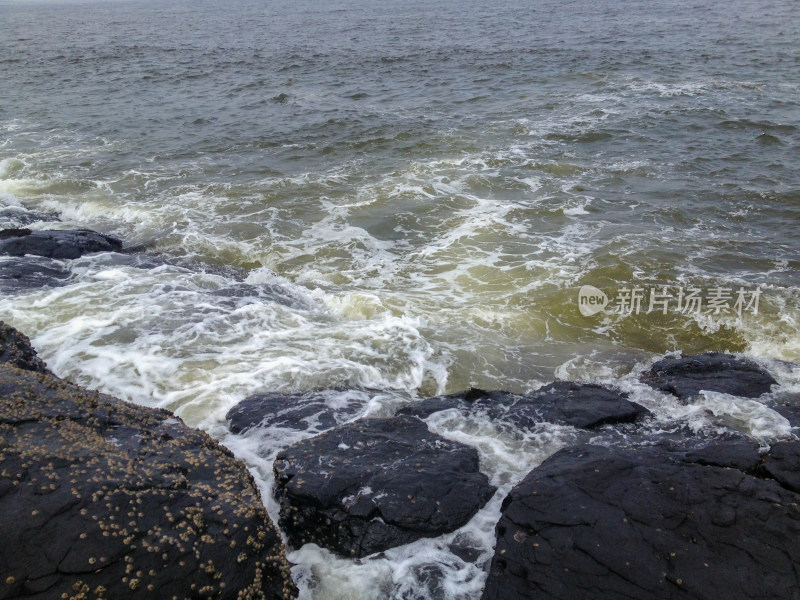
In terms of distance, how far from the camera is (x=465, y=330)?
10625mm

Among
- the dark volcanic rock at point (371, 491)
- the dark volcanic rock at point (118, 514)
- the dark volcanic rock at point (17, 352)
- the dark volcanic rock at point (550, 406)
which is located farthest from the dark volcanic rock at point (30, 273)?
the dark volcanic rock at point (550, 406)

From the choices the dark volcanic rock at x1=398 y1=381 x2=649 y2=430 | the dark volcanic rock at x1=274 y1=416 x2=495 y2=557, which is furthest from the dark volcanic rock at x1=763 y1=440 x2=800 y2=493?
the dark volcanic rock at x1=274 y1=416 x2=495 y2=557

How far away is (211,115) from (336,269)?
16.2 metres

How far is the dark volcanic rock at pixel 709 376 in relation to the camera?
791cm

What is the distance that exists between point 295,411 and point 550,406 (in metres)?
3.58

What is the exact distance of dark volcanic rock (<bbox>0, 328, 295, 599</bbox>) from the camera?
4422mm

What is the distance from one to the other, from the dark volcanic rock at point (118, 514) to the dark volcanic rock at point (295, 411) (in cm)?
148

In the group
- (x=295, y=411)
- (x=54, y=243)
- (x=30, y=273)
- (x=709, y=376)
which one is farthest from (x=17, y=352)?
(x=709, y=376)

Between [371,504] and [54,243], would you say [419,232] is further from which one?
[371,504]

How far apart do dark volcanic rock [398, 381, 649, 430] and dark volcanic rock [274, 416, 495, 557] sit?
1038 mm

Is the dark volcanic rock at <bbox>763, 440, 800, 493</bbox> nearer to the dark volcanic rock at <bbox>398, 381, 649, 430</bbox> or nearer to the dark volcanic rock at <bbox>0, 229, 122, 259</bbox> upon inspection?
the dark volcanic rock at <bbox>398, 381, 649, 430</bbox>

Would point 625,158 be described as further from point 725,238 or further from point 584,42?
point 584,42

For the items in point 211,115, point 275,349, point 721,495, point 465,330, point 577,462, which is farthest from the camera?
point 211,115

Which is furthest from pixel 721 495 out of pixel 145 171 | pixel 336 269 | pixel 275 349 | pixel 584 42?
pixel 584 42
